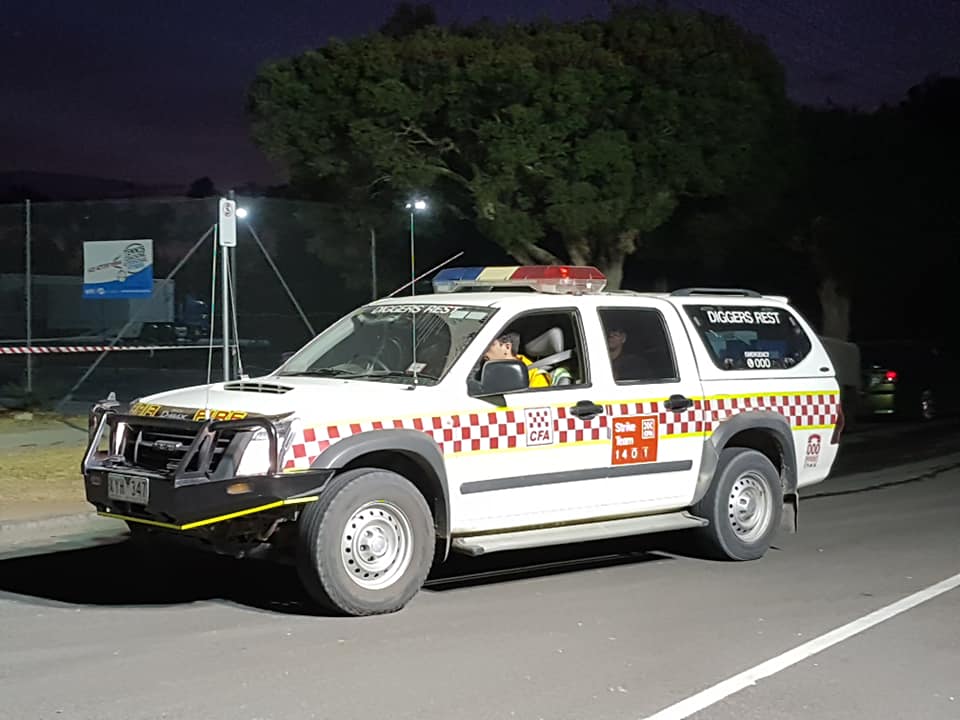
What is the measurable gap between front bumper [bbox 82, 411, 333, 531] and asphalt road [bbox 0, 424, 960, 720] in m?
0.63

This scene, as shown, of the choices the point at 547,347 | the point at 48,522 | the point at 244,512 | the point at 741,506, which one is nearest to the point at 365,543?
the point at 244,512

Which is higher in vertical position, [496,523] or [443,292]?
[443,292]

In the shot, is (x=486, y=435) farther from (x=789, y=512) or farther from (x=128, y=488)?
(x=789, y=512)

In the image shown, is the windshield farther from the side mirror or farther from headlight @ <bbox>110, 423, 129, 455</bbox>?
headlight @ <bbox>110, 423, 129, 455</bbox>

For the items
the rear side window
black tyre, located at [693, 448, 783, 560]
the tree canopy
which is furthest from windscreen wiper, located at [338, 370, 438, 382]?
the tree canopy

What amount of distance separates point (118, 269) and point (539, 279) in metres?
11.5

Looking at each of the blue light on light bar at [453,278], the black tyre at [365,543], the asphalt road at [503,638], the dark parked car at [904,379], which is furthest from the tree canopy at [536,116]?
the black tyre at [365,543]

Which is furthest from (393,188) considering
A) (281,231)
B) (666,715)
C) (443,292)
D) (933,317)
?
(933,317)

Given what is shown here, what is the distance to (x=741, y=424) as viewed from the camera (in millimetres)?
9148

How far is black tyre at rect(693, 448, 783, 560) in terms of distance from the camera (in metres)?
9.13

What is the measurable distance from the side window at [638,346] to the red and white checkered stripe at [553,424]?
234 millimetres

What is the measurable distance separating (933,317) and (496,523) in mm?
32030

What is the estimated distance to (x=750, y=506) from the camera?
9414mm

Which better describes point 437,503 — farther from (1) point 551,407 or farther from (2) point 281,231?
(2) point 281,231
